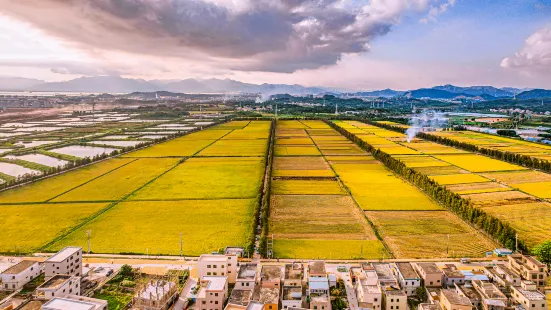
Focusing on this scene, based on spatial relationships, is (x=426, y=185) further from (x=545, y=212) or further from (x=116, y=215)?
(x=116, y=215)

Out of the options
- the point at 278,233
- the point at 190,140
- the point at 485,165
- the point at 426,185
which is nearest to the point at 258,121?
the point at 190,140

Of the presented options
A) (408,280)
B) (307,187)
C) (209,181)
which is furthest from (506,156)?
(408,280)

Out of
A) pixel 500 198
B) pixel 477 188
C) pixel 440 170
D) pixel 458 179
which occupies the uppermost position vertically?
pixel 440 170

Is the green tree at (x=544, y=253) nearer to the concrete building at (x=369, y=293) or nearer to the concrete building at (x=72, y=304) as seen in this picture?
the concrete building at (x=369, y=293)

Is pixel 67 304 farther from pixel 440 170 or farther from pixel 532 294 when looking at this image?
pixel 440 170

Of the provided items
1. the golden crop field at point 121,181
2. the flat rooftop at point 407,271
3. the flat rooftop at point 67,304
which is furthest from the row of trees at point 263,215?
the golden crop field at point 121,181
